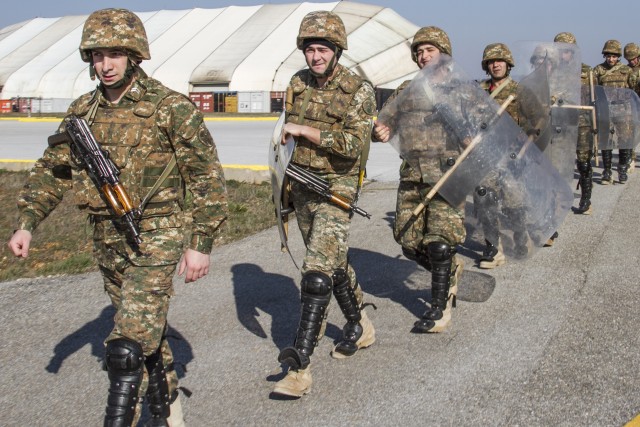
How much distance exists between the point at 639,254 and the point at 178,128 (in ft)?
17.5

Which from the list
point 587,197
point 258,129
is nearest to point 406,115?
point 587,197

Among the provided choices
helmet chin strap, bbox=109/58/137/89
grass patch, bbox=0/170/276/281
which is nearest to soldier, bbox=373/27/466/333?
helmet chin strap, bbox=109/58/137/89

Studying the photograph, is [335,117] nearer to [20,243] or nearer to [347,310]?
[347,310]

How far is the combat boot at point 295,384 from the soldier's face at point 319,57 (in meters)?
1.74

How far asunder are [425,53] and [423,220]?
117cm

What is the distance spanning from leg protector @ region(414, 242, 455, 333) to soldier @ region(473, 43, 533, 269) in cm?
33

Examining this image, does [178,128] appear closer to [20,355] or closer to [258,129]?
[20,355]

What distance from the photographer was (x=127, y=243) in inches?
144

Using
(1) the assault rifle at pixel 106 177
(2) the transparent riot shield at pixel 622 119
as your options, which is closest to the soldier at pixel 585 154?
(2) the transparent riot shield at pixel 622 119

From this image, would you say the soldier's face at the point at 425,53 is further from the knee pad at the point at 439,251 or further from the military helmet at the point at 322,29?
the knee pad at the point at 439,251

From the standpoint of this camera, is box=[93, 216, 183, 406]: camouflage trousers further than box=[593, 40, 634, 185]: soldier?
No

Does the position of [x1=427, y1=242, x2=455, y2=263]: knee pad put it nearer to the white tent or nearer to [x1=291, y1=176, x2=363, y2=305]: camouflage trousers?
[x1=291, y1=176, x2=363, y2=305]: camouflage trousers

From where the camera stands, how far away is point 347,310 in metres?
5.05

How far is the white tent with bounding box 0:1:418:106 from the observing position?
149ft
